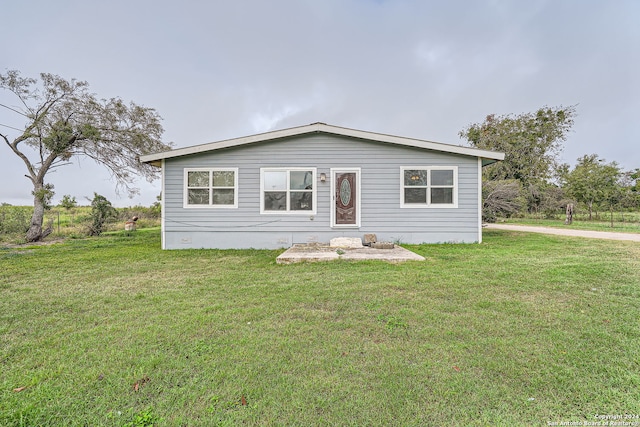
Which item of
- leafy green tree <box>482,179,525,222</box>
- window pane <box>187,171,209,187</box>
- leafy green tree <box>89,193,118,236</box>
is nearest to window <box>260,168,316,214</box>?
window pane <box>187,171,209,187</box>

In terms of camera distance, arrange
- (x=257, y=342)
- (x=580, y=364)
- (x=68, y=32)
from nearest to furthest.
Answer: (x=580, y=364) → (x=257, y=342) → (x=68, y=32)

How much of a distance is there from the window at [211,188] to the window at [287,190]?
2.85 ft

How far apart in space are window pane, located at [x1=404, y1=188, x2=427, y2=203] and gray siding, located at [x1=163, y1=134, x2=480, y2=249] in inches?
9.4

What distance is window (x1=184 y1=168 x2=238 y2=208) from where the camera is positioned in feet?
26.0

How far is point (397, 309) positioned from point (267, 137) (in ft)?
19.9

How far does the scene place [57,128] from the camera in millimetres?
10188

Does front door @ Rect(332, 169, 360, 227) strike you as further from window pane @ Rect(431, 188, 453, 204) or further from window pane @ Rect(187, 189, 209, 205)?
window pane @ Rect(187, 189, 209, 205)

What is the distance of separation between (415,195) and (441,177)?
902mm

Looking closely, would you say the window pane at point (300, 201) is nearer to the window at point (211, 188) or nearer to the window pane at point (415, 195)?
the window at point (211, 188)

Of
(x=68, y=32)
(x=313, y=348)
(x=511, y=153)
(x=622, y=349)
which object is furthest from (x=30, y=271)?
(x=511, y=153)

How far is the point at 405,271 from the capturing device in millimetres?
4715

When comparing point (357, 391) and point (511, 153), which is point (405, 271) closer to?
point (357, 391)

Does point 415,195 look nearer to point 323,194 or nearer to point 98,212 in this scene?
point 323,194

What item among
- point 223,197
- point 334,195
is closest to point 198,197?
point 223,197
